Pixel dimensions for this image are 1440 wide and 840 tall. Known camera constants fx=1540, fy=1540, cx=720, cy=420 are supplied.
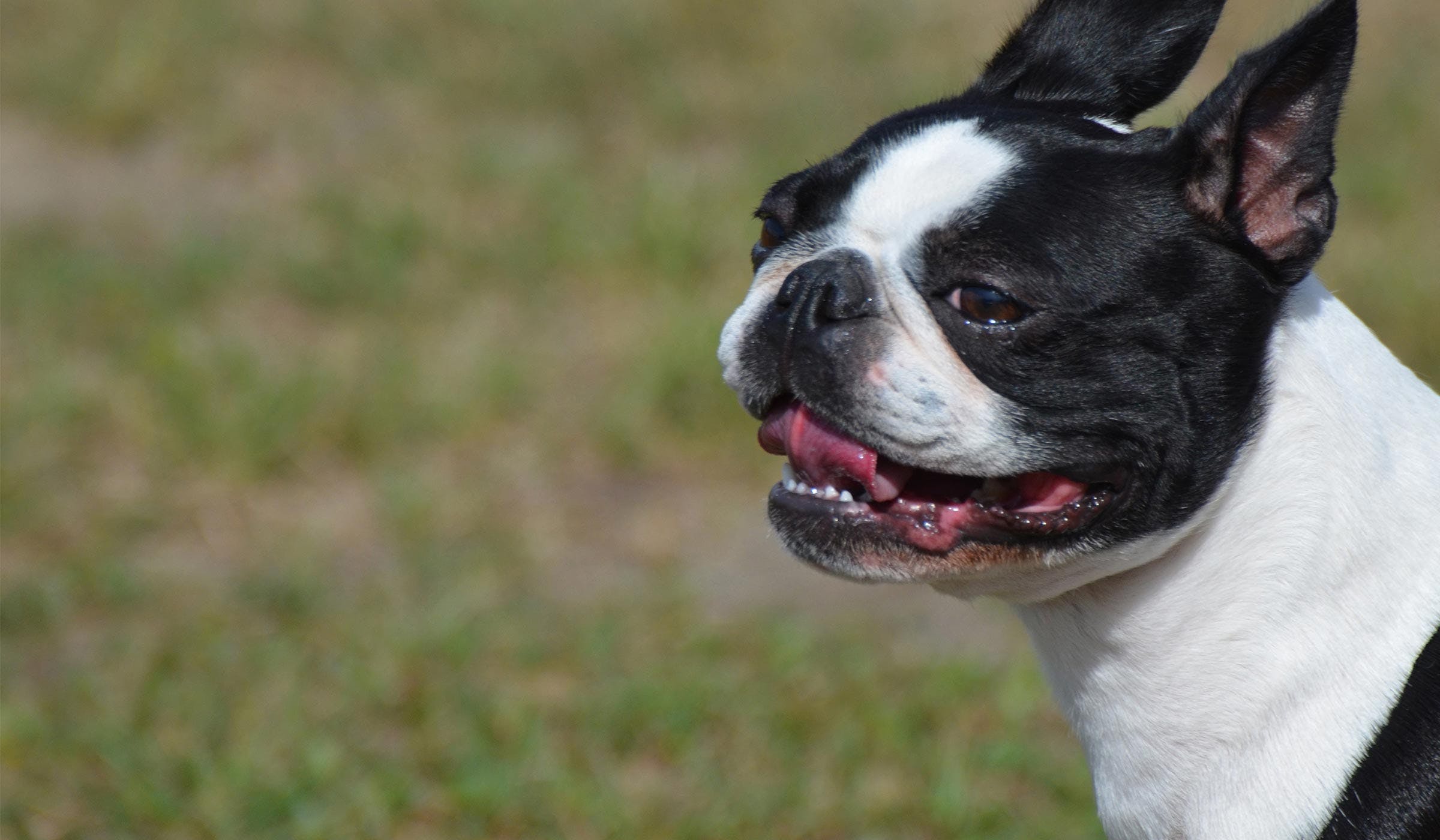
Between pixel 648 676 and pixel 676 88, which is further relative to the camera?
pixel 676 88

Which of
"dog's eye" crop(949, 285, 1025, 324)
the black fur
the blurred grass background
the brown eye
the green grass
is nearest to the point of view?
the black fur

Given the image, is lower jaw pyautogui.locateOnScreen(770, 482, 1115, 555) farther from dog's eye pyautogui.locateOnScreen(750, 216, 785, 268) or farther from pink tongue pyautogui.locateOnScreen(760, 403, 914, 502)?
dog's eye pyautogui.locateOnScreen(750, 216, 785, 268)

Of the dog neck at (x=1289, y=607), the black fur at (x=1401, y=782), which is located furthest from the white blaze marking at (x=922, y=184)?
the black fur at (x=1401, y=782)

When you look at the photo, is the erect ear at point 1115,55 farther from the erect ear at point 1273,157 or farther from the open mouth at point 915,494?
the open mouth at point 915,494

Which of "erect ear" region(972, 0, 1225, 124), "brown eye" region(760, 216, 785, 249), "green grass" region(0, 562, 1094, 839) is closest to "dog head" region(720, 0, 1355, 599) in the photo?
"brown eye" region(760, 216, 785, 249)

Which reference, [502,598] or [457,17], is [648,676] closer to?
[502,598]

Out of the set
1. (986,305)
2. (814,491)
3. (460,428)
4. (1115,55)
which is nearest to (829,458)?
(814,491)

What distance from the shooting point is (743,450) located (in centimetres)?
516

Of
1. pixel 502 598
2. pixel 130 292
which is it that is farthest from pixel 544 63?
pixel 502 598

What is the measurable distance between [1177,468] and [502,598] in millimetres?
2679

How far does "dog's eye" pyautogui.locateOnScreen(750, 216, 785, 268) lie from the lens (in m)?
2.44

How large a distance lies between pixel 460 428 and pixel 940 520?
323cm

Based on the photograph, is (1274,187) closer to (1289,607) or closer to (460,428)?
(1289,607)

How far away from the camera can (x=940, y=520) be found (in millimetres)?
2199
